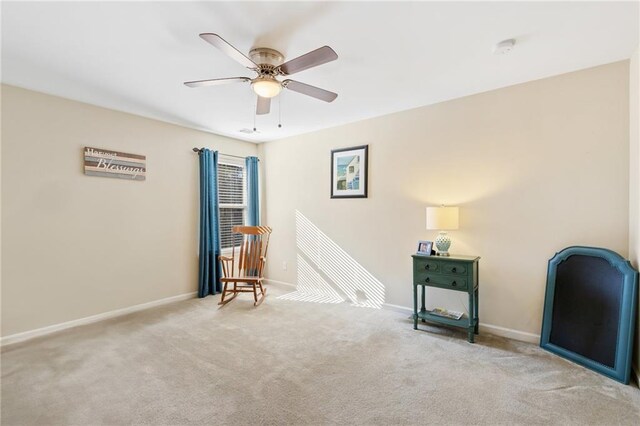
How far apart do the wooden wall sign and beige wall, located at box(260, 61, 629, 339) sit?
7.79 ft

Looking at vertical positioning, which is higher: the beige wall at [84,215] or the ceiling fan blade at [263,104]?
the ceiling fan blade at [263,104]

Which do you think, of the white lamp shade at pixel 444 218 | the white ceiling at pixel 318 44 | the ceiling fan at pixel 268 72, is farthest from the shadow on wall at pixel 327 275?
the ceiling fan at pixel 268 72

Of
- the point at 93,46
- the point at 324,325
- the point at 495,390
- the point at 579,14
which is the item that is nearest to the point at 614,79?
the point at 579,14

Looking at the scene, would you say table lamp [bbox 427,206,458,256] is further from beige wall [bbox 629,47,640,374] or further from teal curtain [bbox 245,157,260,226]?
teal curtain [bbox 245,157,260,226]

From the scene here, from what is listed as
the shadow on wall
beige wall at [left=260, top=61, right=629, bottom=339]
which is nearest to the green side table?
beige wall at [left=260, top=61, right=629, bottom=339]

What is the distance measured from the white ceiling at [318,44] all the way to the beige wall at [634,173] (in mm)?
248

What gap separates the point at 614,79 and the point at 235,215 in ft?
15.7

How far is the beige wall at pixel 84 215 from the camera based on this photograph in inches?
113

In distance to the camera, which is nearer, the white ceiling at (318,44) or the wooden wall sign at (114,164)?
the white ceiling at (318,44)

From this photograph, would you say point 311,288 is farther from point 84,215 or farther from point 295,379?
point 84,215

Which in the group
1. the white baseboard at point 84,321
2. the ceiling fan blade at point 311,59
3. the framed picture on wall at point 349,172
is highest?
the ceiling fan blade at point 311,59

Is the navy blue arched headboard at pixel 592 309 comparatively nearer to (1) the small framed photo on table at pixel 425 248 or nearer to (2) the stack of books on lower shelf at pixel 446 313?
(2) the stack of books on lower shelf at pixel 446 313

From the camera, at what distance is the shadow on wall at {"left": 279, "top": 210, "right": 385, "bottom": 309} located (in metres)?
3.95

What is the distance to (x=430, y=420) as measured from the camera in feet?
5.77
